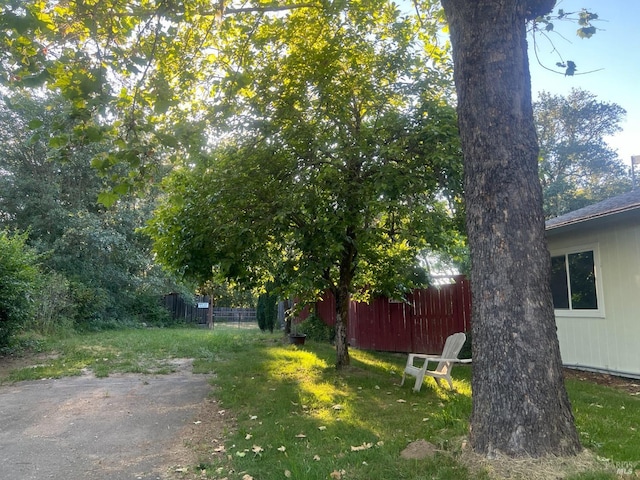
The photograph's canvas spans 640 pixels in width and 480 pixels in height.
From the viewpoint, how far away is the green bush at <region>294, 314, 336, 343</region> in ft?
49.8

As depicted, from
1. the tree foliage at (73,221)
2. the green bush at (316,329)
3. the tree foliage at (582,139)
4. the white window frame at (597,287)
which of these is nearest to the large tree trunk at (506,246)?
the white window frame at (597,287)

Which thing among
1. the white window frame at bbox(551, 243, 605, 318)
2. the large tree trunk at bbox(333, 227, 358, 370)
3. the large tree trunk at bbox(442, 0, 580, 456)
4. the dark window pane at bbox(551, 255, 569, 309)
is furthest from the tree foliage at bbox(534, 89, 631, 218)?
the large tree trunk at bbox(442, 0, 580, 456)

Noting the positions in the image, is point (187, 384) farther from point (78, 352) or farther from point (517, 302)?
point (517, 302)

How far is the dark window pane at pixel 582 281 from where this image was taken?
29.1ft

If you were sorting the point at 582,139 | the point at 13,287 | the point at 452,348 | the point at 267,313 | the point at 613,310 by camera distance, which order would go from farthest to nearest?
the point at 582,139 → the point at 267,313 → the point at 13,287 → the point at 613,310 → the point at 452,348

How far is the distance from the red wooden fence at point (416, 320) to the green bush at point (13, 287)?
8.58 m

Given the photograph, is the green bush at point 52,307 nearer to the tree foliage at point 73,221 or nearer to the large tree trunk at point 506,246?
the tree foliage at point 73,221

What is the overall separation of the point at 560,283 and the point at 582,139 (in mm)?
26951

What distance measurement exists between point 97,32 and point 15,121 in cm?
1818

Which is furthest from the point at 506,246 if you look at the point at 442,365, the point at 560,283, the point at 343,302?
the point at 560,283

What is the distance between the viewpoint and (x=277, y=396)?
6.85 meters

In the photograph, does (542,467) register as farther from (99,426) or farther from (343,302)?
(343,302)

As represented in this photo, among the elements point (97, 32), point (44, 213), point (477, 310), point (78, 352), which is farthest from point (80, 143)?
point (44, 213)

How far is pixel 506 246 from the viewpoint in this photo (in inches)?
145
